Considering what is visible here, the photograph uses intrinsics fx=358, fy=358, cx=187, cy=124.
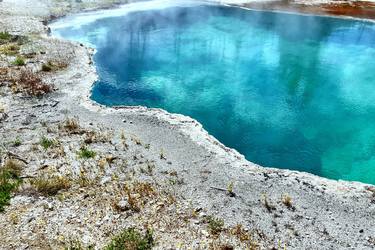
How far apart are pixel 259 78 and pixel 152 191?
19151mm

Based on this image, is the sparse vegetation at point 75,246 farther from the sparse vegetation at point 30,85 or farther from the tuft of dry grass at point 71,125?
the sparse vegetation at point 30,85

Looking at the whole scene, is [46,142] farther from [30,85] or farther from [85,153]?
[30,85]

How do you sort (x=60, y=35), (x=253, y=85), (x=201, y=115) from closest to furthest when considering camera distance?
A: (x=201, y=115) → (x=253, y=85) → (x=60, y=35)

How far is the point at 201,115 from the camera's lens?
83.0 ft

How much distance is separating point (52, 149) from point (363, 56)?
105 ft

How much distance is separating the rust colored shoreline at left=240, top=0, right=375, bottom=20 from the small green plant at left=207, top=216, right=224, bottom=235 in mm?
44816

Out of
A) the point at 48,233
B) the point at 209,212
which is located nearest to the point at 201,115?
the point at 209,212

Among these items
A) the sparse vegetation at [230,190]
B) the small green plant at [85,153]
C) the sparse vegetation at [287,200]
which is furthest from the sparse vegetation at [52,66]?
the sparse vegetation at [287,200]

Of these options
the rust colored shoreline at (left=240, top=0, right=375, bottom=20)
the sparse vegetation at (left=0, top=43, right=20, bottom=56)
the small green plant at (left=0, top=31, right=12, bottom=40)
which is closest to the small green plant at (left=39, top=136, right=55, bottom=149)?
the sparse vegetation at (left=0, top=43, right=20, bottom=56)

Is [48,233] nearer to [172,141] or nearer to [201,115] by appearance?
[172,141]

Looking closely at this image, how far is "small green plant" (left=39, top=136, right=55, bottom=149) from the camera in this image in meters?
18.7

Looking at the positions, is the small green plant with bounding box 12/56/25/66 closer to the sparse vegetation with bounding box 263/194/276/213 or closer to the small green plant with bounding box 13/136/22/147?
the small green plant with bounding box 13/136/22/147

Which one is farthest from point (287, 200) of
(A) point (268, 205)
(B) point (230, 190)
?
(B) point (230, 190)

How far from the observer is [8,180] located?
51.7ft
